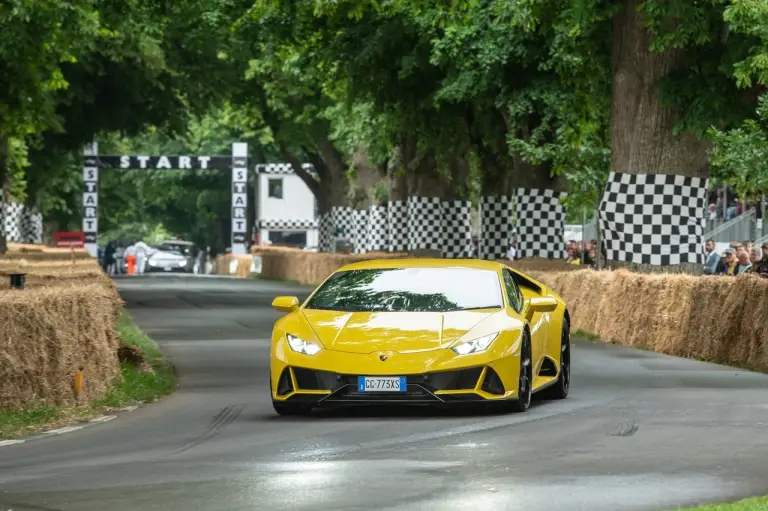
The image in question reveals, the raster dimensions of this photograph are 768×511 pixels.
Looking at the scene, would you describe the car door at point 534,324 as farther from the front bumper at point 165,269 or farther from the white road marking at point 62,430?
the front bumper at point 165,269

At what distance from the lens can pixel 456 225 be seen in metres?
56.1

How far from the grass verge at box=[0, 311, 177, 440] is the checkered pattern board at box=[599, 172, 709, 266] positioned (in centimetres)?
943

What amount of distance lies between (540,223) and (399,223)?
18.0 meters

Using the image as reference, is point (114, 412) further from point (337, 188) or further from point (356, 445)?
point (337, 188)

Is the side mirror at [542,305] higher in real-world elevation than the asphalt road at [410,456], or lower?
higher

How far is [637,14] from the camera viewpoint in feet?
94.0

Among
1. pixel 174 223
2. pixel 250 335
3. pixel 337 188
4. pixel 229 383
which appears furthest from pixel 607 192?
pixel 174 223

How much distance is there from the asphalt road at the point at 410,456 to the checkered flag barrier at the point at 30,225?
2509 inches

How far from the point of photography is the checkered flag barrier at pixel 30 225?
267ft

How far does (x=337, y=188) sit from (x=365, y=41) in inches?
1311

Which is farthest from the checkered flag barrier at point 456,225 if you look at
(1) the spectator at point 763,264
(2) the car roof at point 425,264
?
(2) the car roof at point 425,264

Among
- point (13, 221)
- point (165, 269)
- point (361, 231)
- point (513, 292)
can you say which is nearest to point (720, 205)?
point (361, 231)

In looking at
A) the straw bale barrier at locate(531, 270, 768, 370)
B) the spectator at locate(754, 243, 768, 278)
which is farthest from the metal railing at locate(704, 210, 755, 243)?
the straw bale barrier at locate(531, 270, 768, 370)

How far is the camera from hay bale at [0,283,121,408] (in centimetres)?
1469
